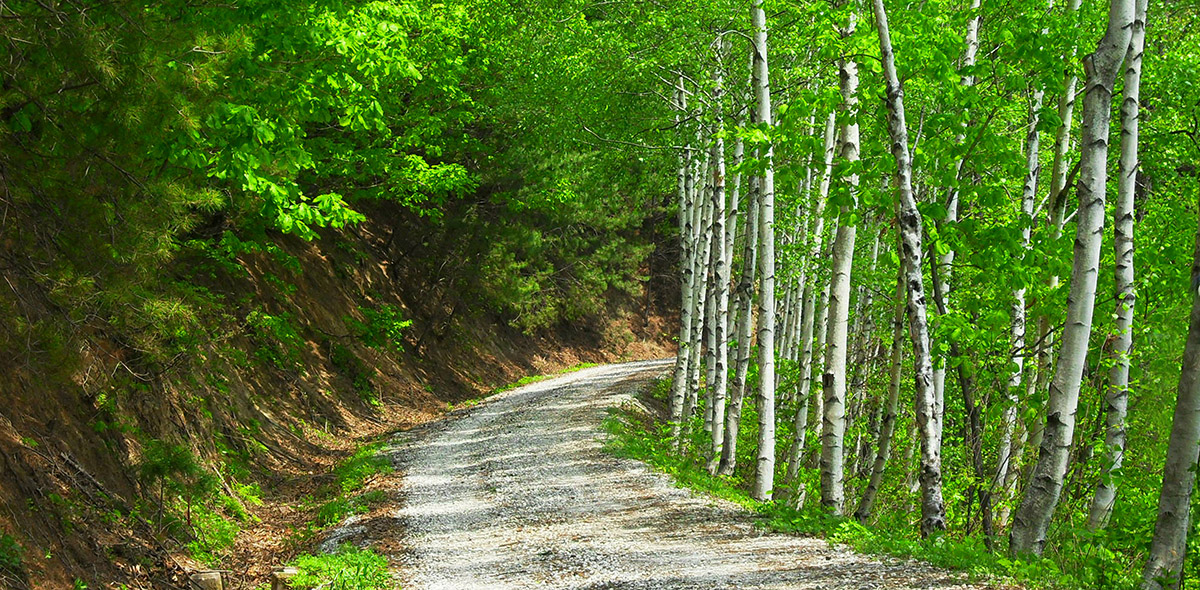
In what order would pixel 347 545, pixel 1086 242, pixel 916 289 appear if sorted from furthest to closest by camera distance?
1. pixel 347 545
2. pixel 916 289
3. pixel 1086 242

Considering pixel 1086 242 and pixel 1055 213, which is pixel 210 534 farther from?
pixel 1055 213

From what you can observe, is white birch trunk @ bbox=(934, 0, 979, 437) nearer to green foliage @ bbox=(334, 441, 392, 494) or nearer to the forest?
the forest

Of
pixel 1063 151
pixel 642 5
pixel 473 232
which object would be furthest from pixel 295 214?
pixel 473 232

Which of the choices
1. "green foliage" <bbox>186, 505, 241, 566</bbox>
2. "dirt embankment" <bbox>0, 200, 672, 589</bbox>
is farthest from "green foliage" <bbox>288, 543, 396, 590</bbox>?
"dirt embankment" <bbox>0, 200, 672, 589</bbox>

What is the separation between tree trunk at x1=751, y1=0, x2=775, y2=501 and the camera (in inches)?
455

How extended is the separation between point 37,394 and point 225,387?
5821 mm

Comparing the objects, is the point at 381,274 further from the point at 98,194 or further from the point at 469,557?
the point at 98,194

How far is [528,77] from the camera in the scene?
16141 millimetres

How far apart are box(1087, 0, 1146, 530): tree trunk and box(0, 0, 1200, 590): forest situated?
32mm

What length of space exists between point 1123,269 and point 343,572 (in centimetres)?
641

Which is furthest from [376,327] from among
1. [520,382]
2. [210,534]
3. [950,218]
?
[950,218]

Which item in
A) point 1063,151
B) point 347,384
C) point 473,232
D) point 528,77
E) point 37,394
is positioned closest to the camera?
point 37,394

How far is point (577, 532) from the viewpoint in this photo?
9.69m

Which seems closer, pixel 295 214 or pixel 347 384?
pixel 295 214
